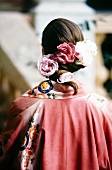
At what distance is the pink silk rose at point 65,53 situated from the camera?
9.90ft

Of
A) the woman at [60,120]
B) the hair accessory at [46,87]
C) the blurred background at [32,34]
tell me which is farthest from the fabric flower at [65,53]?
the blurred background at [32,34]

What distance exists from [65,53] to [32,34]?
3112mm

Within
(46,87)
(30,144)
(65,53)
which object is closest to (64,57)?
(65,53)

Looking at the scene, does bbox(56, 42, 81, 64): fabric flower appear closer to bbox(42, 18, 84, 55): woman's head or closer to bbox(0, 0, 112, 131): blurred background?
bbox(42, 18, 84, 55): woman's head

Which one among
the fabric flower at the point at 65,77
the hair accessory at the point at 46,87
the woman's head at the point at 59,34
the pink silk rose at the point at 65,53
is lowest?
the hair accessory at the point at 46,87

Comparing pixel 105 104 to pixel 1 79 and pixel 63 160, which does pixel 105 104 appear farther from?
pixel 1 79

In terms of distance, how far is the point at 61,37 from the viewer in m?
3.02

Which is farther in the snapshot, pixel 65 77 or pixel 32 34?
pixel 32 34

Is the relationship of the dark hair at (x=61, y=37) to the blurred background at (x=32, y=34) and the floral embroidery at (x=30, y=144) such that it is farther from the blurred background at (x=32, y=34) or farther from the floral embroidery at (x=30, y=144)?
the blurred background at (x=32, y=34)

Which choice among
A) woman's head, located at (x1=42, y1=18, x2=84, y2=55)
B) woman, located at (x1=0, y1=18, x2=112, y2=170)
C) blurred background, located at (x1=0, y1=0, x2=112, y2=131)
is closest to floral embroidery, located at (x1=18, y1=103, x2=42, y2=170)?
woman, located at (x1=0, y1=18, x2=112, y2=170)

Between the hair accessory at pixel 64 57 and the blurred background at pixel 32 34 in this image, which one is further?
the blurred background at pixel 32 34

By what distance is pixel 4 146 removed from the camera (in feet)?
10.0

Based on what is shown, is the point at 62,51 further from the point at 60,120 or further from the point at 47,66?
the point at 60,120

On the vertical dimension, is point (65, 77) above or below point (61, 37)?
below
